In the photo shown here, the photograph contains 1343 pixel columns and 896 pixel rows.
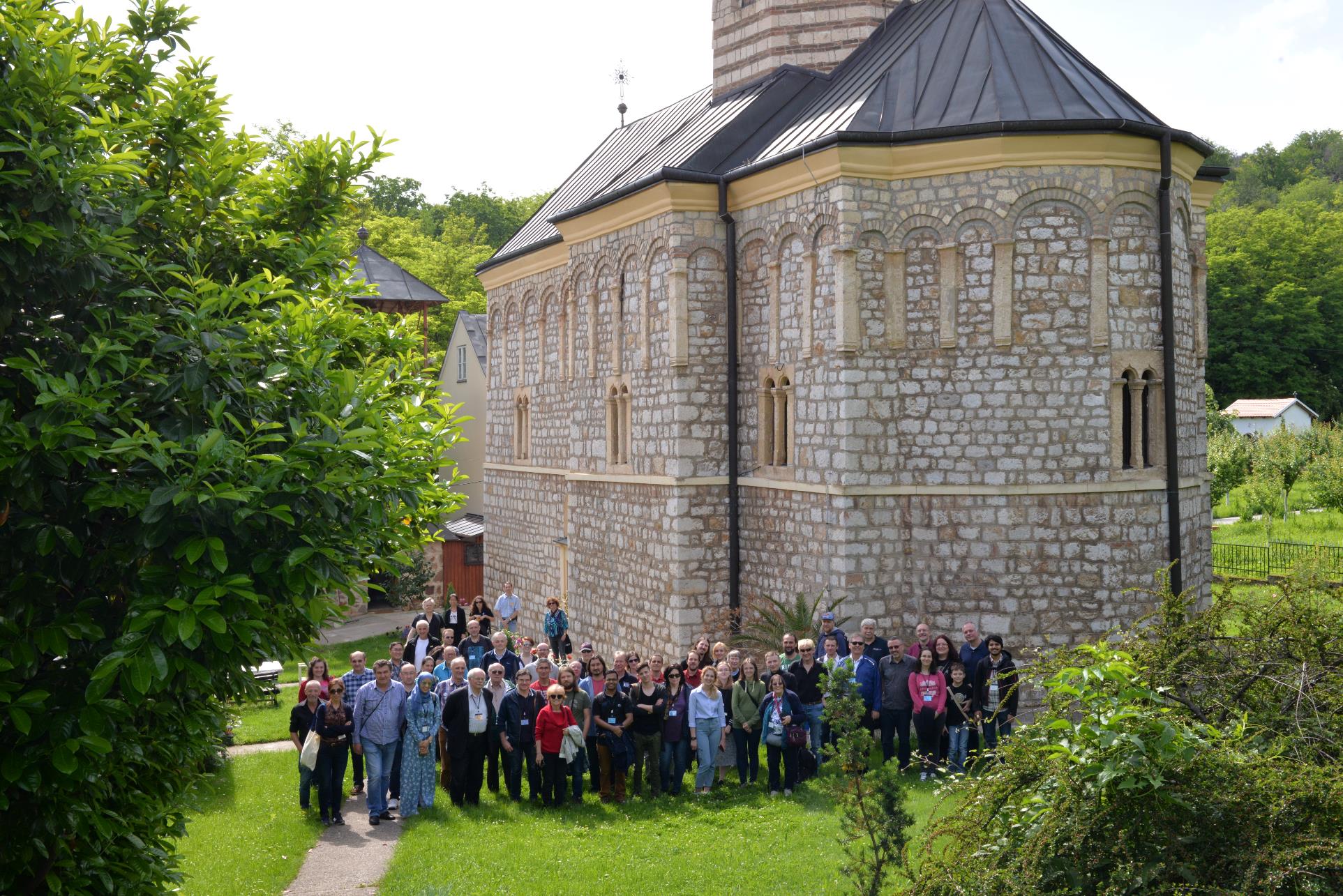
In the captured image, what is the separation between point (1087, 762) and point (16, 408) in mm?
4621

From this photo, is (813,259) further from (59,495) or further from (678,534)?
(59,495)

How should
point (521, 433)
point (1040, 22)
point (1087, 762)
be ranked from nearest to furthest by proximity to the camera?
point (1087, 762) → point (1040, 22) → point (521, 433)

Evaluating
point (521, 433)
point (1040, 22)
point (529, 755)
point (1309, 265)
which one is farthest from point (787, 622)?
point (1309, 265)

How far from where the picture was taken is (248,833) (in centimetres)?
1049

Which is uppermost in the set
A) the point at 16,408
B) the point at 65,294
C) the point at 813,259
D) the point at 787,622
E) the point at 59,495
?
the point at 813,259

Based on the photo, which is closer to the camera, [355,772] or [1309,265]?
[355,772]

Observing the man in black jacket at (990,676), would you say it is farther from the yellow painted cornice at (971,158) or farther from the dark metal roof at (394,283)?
the dark metal roof at (394,283)

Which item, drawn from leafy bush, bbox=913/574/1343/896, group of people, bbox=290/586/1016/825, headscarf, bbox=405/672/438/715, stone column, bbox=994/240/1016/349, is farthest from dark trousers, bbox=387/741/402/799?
stone column, bbox=994/240/1016/349

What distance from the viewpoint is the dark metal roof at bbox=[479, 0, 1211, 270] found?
13.3m

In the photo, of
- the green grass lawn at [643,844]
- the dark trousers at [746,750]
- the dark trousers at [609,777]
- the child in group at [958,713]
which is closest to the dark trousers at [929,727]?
the child in group at [958,713]

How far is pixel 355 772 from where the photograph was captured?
38.6ft

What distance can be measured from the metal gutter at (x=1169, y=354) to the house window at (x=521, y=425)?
13780mm

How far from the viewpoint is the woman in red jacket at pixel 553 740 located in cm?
1080

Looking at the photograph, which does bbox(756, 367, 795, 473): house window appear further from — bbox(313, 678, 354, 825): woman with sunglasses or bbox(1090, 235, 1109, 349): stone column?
bbox(313, 678, 354, 825): woman with sunglasses
